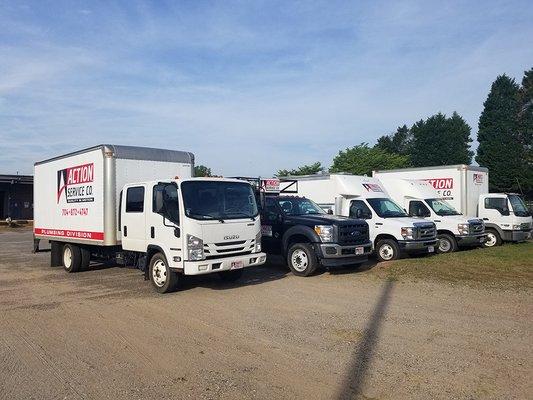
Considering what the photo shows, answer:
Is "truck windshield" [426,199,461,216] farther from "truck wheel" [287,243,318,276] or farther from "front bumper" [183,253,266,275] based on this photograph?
"front bumper" [183,253,266,275]

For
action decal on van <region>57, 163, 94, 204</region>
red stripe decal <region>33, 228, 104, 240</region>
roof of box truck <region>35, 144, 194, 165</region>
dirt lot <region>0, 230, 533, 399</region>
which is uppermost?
roof of box truck <region>35, 144, 194, 165</region>

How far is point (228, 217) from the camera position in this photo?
9766 millimetres

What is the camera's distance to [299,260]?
1196cm

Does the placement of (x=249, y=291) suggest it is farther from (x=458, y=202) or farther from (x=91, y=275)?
(x=458, y=202)

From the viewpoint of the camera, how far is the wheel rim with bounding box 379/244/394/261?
14.5 meters

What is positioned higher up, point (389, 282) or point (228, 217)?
point (228, 217)

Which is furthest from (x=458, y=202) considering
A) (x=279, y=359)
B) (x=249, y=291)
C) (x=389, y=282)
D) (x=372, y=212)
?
(x=279, y=359)

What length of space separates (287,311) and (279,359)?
245cm

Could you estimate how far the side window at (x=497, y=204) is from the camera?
1889 centimetres

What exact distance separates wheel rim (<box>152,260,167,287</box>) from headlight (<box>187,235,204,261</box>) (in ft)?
3.03

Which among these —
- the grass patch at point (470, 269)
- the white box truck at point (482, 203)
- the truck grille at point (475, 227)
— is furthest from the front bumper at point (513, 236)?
the grass patch at point (470, 269)

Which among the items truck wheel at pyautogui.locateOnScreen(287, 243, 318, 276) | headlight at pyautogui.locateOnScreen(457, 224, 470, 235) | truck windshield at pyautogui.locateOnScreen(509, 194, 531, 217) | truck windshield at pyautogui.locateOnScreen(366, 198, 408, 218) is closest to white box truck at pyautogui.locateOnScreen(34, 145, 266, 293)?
truck wheel at pyautogui.locateOnScreen(287, 243, 318, 276)

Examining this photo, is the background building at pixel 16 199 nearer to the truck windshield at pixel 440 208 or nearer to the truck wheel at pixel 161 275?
the truck windshield at pixel 440 208

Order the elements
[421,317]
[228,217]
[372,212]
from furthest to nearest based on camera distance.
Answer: [372,212] < [228,217] < [421,317]
